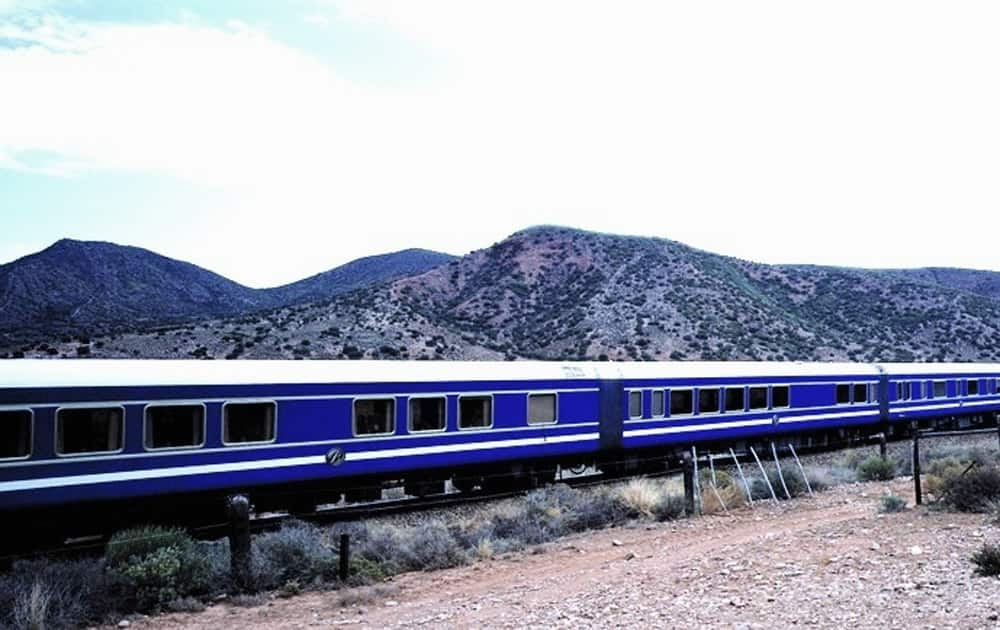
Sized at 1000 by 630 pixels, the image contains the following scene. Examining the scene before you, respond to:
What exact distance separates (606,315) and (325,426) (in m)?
53.4

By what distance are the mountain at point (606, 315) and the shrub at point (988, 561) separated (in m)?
40.9

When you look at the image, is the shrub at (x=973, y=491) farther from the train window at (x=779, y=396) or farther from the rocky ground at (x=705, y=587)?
the train window at (x=779, y=396)

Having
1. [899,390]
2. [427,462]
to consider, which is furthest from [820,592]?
[899,390]

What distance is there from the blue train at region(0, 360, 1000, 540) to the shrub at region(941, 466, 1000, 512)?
7.68 metres

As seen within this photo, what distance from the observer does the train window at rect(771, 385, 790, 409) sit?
2598 centimetres

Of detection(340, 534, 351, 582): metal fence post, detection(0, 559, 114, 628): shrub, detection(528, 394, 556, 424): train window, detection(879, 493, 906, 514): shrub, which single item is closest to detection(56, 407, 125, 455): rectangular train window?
detection(0, 559, 114, 628): shrub

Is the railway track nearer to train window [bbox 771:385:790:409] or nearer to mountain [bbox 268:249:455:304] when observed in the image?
train window [bbox 771:385:790:409]

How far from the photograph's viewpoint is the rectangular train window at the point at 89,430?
41.9ft

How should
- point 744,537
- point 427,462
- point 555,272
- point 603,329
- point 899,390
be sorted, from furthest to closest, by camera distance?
point 555,272 < point 603,329 < point 899,390 < point 427,462 < point 744,537

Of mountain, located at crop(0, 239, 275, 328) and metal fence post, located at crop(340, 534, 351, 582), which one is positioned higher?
mountain, located at crop(0, 239, 275, 328)

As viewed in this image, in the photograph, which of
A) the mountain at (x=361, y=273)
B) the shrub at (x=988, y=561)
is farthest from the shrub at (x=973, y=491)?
the mountain at (x=361, y=273)

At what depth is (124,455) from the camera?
1332cm

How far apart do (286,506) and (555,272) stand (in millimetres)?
69154

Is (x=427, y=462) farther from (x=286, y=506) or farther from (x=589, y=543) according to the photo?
(x=589, y=543)
